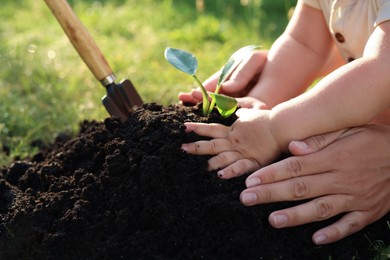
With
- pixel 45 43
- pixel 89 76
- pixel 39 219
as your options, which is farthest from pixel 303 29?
pixel 45 43

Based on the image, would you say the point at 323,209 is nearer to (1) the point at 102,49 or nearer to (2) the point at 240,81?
(2) the point at 240,81

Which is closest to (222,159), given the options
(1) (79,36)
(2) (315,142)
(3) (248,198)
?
(3) (248,198)

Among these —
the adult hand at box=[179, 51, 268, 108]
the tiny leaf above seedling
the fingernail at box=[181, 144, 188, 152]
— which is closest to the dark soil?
the fingernail at box=[181, 144, 188, 152]

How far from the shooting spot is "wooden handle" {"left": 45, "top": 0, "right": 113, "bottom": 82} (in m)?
2.06

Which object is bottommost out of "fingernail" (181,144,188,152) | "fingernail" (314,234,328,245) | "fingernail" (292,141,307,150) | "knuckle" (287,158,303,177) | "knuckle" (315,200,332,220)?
"fingernail" (314,234,328,245)

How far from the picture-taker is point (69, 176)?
1.83 meters

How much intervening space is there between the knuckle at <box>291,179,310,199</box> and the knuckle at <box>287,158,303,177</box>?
0.07 ft

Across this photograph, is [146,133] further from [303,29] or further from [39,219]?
[303,29]

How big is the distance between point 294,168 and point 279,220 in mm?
153

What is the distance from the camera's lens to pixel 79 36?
82.2 inches

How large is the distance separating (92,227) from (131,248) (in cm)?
13

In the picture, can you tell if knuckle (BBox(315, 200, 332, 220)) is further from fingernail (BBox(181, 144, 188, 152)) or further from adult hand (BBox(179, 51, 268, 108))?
adult hand (BBox(179, 51, 268, 108))

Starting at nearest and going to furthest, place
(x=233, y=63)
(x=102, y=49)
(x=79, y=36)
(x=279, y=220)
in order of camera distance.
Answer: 1. (x=279, y=220)
2. (x=233, y=63)
3. (x=79, y=36)
4. (x=102, y=49)

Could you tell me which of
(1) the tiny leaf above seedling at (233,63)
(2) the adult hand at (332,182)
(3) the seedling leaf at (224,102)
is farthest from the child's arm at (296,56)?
(2) the adult hand at (332,182)
